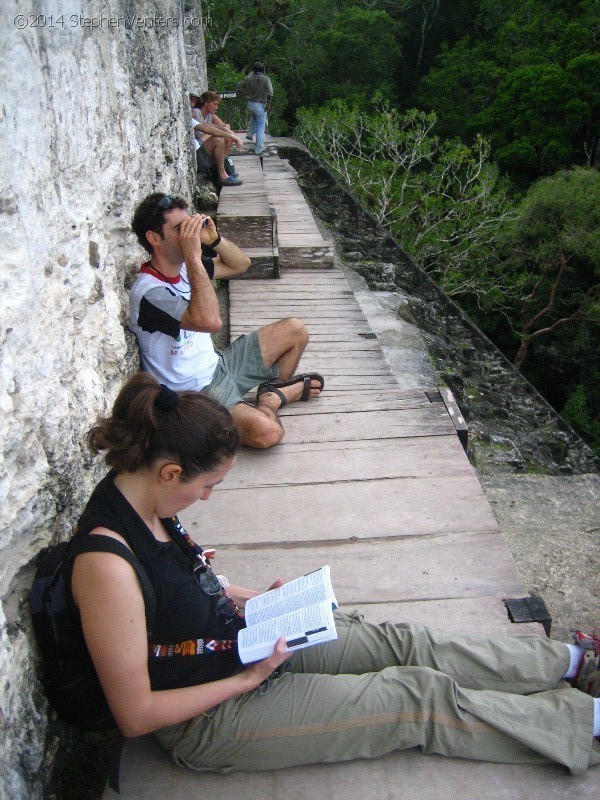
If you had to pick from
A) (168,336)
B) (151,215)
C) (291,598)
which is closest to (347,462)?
(168,336)

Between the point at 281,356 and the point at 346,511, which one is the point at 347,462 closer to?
the point at 346,511

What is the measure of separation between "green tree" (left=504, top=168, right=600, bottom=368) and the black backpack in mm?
16430

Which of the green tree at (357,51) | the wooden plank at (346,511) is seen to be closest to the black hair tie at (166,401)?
the wooden plank at (346,511)

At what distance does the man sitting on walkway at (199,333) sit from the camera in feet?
8.55

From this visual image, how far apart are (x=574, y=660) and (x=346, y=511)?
885 mm

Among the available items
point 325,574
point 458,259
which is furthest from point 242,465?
point 458,259

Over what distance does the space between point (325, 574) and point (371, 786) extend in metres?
0.47

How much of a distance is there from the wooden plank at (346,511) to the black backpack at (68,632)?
2.70ft

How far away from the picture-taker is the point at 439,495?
2.54 meters

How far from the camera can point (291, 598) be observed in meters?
1.73

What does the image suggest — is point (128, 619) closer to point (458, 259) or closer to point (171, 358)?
point (171, 358)

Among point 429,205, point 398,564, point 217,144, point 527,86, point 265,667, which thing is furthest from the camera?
point 527,86

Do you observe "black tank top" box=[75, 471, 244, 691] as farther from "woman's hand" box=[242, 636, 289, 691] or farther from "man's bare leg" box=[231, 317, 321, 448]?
"man's bare leg" box=[231, 317, 321, 448]

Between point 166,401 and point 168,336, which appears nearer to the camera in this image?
point 166,401
